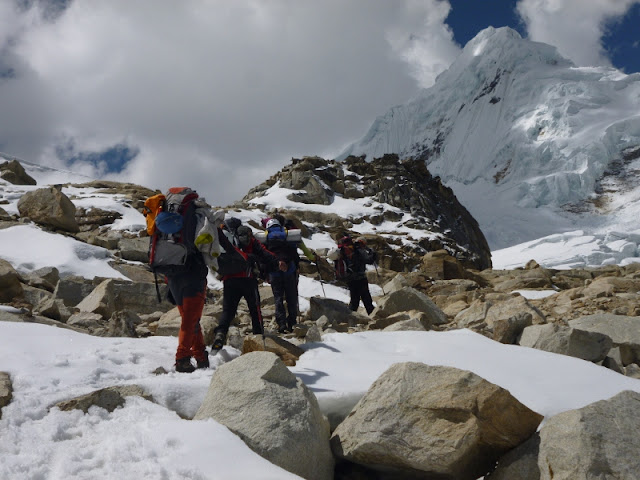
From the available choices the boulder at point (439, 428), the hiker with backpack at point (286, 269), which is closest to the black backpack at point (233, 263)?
the hiker with backpack at point (286, 269)

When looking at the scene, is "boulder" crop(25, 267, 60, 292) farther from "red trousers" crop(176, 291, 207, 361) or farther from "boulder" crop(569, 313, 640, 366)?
"boulder" crop(569, 313, 640, 366)

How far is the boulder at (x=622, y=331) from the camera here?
21.5ft

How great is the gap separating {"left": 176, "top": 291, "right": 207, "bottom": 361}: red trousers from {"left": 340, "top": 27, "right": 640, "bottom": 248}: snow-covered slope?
8801cm

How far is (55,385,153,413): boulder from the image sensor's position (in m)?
3.59

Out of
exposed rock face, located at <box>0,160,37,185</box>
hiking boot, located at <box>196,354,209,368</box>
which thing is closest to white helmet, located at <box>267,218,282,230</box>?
hiking boot, located at <box>196,354,209,368</box>

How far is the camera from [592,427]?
131 inches

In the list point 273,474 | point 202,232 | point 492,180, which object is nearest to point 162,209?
point 202,232

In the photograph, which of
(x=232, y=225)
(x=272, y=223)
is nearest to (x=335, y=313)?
→ (x=272, y=223)

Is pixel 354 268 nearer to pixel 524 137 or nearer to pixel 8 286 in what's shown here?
pixel 8 286

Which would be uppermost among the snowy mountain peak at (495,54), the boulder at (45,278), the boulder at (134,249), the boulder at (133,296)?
the snowy mountain peak at (495,54)

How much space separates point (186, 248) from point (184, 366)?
3.54 ft

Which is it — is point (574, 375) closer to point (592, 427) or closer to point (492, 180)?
point (592, 427)

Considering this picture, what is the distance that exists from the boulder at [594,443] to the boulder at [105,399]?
9.01 feet

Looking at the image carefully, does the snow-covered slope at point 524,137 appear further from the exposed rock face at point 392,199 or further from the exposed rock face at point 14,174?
the exposed rock face at point 14,174
